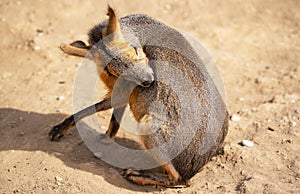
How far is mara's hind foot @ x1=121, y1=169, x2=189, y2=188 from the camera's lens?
5051mm

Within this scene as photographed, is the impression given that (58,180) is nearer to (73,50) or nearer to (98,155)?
(98,155)

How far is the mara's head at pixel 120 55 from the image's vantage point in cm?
494

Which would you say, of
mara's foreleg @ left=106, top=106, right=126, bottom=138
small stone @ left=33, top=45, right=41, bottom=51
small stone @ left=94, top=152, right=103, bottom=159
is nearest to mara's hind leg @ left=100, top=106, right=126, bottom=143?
mara's foreleg @ left=106, top=106, right=126, bottom=138

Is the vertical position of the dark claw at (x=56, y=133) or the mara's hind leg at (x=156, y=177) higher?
the dark claw at (x=56, y=133)

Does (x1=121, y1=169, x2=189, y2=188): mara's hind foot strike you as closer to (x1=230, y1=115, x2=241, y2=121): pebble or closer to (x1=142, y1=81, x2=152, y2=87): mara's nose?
(x1=142, y1=81, x2=152, y2=87): mara's nose

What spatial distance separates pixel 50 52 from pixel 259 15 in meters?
3.85

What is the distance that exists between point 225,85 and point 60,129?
8.24 ft

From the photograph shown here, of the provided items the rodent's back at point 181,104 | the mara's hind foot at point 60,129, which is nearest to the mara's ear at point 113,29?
the rodent's back at point 181,104

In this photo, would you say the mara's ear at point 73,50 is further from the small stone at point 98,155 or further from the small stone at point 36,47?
the small stone at point 36,47

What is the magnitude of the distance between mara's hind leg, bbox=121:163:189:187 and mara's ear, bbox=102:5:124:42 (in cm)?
147

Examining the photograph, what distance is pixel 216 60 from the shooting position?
726 cm

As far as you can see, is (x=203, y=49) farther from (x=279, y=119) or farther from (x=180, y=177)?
(x=180, y=177)

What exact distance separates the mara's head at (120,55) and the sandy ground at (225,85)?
662 mm

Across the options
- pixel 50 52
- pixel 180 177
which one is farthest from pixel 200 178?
pixel 50 52
